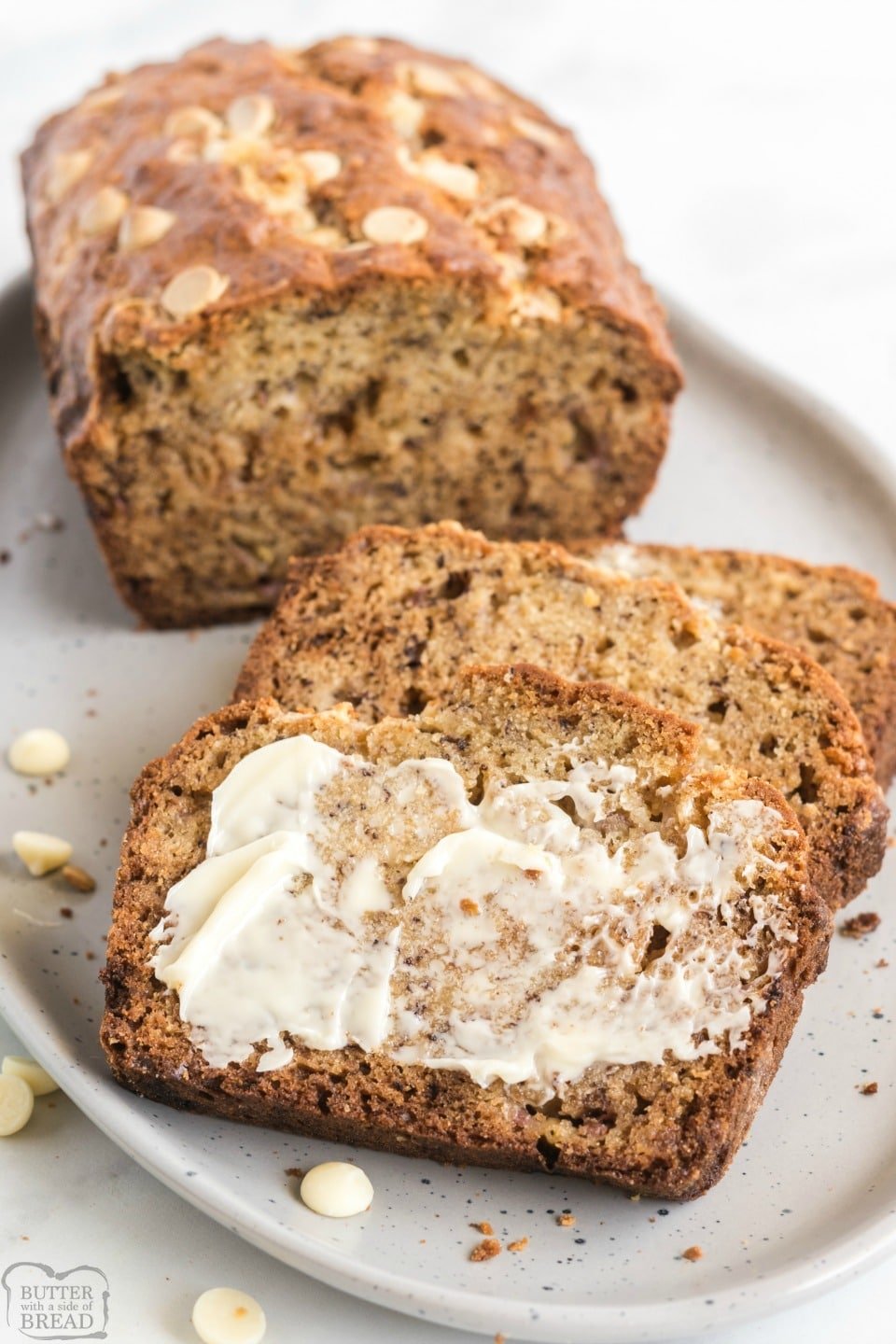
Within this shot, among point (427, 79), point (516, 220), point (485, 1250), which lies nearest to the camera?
point (485, 1250)

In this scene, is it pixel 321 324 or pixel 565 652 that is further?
pixel 321 324

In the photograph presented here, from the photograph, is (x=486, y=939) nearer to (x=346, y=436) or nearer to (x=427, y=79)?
(x=346, y=436)

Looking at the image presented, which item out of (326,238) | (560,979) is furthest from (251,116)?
(560,979)

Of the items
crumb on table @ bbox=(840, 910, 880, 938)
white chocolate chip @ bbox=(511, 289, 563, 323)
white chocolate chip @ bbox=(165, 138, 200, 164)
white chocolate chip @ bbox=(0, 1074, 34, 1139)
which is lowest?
white chocolate chip @ bbox=(0, 1074, 34, 1139)

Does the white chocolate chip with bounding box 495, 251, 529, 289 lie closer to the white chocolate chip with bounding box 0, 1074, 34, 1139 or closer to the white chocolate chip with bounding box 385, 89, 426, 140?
the white chocolate chip with bounding box 385, 89, 426, 140

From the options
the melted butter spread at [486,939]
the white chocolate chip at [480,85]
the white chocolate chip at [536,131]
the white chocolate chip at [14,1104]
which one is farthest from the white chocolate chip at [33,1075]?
the white chocolate chip at [480,85]

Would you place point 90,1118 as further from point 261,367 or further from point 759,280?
point 759,280

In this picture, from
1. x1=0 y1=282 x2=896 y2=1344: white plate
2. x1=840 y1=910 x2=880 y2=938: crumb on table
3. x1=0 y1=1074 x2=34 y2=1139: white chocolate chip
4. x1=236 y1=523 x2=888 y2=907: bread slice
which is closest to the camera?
x1=0 y1=282 x2=896 y2=1344: white plate

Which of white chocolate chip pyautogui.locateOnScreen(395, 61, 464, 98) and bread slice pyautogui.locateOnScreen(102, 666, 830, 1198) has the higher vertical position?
white chocolate chip pyautogui.locateOnScreen(395, 61, 464, 98)

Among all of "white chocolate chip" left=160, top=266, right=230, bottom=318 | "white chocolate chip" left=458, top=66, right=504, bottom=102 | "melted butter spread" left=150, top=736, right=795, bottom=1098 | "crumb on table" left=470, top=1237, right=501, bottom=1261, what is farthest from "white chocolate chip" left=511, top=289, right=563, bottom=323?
"crumb on table" left=470, top=1237, right=501, bottom=1261

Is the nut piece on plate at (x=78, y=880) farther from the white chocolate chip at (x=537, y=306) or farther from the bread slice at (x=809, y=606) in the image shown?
the white chocolate chip at (x=537, y=306)
